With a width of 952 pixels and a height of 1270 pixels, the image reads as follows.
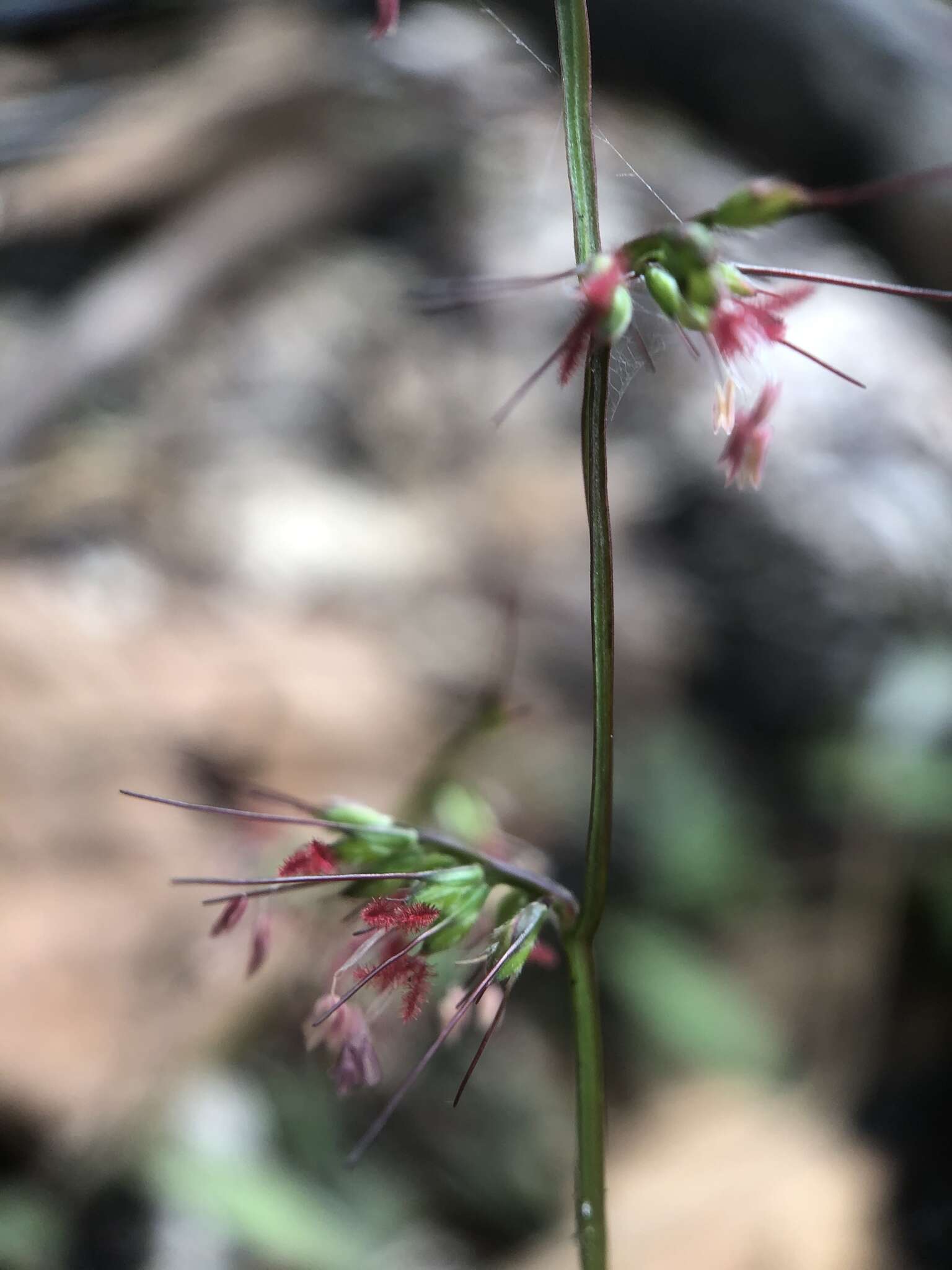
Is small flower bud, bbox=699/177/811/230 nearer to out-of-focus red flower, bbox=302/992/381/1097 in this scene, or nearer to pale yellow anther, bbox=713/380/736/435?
pale yellow anther, bbox=713/380/736/435

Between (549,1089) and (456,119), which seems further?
(456,119)

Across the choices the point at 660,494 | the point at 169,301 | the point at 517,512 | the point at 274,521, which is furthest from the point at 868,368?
the point at 169,301

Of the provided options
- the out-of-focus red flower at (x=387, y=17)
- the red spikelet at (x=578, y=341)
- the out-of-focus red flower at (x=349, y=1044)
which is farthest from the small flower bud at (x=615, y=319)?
the out-of-focus red flower at (x=349, y=1044)

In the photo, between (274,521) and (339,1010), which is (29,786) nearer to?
(274,521)

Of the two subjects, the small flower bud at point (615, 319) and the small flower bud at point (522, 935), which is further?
the small flower bud at point (522, 935)

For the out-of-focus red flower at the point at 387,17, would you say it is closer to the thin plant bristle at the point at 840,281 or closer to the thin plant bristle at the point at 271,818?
the thin plant bristle at the point at 840,281

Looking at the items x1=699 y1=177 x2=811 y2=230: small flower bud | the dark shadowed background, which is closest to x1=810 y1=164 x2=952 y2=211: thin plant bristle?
x1=699 y1=177 x2=811 y2=230: small flower bud

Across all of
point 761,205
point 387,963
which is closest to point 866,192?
point 761,205
